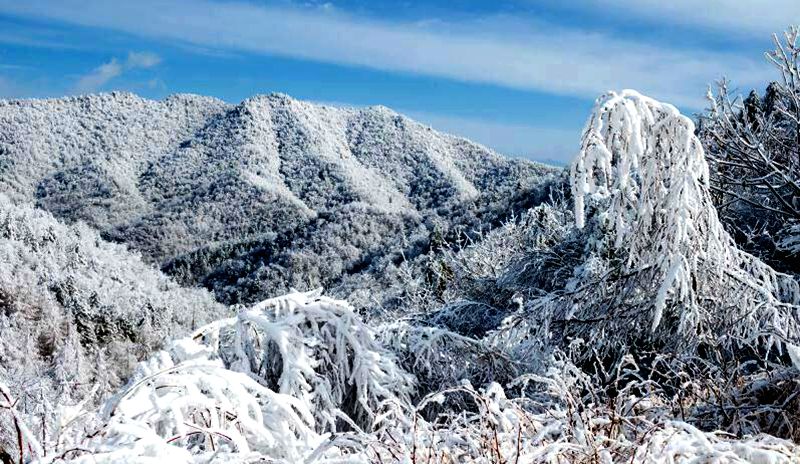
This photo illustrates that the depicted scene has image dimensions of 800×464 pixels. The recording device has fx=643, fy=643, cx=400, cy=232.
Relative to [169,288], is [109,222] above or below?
below

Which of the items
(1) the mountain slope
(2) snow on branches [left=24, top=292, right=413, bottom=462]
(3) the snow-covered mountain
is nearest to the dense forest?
(2) snow on branches [left=24, top=292, right=413, bottom=462]

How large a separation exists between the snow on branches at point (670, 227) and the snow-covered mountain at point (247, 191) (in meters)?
84.3

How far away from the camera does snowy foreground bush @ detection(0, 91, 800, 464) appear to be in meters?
1.92

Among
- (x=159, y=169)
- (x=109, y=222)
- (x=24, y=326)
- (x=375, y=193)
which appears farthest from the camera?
(x=159, y=169)

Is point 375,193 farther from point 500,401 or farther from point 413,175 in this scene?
point 500,401

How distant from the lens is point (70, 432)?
1.77m

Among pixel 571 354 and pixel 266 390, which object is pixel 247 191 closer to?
pixel 571 354

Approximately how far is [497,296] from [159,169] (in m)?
190

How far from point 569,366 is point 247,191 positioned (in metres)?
165

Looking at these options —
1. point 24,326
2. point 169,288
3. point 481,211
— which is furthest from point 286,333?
point 481,211

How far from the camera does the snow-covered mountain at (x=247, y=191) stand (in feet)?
355

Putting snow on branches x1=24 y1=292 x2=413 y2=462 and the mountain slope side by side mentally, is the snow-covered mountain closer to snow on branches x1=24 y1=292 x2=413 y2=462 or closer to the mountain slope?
the mountain slope

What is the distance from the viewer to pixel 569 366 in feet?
8.23

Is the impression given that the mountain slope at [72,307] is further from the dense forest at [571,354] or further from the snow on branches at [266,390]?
the snow on branches at [266,390]
